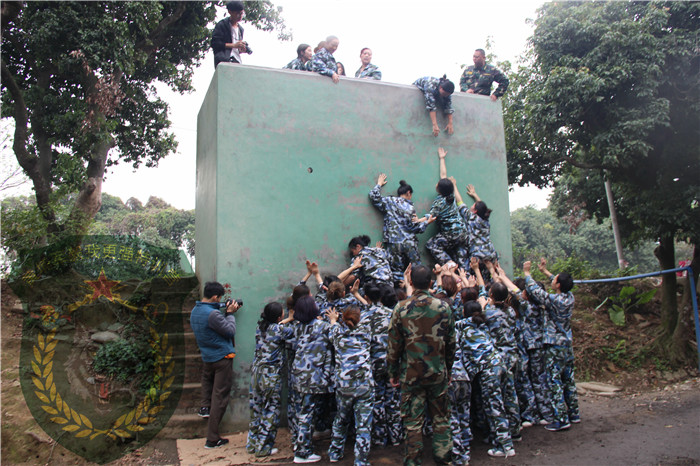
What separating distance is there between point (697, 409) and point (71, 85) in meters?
14.4

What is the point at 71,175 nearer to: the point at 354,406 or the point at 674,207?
the point at 354,406

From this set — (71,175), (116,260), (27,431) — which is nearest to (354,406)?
(27,431)

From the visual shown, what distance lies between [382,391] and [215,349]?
6.40ft

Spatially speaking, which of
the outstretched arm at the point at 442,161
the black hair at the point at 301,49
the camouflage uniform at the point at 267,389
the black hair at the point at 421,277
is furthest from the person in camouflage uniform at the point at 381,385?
the black hair at the point at 301,49

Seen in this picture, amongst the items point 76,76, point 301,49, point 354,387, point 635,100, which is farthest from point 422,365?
point 76,76

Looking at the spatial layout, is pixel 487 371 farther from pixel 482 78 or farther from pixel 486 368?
pixel 482 78

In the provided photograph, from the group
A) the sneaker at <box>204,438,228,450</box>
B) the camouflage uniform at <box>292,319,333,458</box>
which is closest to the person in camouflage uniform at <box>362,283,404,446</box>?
A: the camouflage uniform at <box>292,319,333,458</box>

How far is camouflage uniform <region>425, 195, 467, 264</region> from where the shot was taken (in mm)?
7004

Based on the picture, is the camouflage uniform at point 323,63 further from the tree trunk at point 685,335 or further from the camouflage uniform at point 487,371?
the tree trunk at point 685,335

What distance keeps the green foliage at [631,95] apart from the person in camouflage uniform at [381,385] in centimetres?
646

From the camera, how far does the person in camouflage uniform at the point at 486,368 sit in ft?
15.9

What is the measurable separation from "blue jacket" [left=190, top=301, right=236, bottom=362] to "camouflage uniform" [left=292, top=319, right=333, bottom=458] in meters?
0.87

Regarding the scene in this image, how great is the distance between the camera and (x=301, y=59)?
7352mm

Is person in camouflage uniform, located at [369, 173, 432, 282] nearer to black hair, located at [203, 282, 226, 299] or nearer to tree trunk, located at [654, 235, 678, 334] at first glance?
black hair, located at [203, 282, 226, 299]
